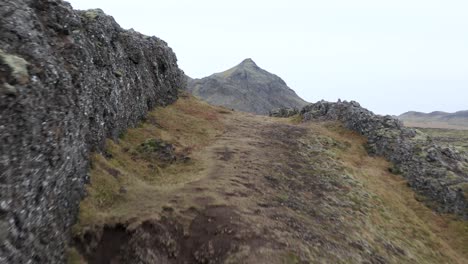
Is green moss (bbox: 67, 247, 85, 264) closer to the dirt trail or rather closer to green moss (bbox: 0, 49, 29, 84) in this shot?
the dirt trail

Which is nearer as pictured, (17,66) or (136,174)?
(17,66)

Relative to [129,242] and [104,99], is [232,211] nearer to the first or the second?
[129,242]

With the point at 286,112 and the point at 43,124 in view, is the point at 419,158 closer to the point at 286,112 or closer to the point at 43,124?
the point at 43,124

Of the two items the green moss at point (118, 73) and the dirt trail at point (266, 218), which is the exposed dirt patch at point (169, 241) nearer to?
the dirt trail at point (266, 218)

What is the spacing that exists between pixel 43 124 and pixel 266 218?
620 inches

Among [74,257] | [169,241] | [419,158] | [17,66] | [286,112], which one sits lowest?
[286,112]

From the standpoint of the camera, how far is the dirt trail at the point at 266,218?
957 inches

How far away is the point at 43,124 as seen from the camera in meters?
20.9

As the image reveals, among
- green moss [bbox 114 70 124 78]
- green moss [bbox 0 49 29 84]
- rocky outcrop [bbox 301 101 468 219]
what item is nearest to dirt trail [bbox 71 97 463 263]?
rocky outcrop [bbox 301 101 468 219]

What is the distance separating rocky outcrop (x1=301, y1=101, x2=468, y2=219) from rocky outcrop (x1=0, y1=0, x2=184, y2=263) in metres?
36.1

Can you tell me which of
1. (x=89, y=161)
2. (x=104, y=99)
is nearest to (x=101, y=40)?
(x=104, y=99)

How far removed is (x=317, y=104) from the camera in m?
80.3

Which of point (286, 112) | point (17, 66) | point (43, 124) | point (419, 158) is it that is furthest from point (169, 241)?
point (286, 112)

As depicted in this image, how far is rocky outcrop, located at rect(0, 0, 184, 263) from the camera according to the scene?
17.8m
